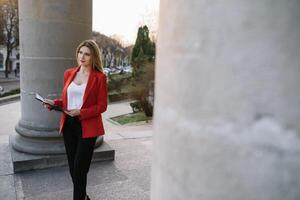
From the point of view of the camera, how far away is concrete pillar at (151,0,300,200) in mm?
824

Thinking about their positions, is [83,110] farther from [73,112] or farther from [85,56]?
[85,56]

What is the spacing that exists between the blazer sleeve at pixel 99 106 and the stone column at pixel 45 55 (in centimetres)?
201

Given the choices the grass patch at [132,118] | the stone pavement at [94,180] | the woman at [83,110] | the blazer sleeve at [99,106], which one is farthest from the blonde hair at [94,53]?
the grass patch at [132,118]

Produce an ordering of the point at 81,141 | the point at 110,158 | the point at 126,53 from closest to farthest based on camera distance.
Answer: the point at 81,141
the point at 110,158
the point at 126,53

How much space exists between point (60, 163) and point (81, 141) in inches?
78.5

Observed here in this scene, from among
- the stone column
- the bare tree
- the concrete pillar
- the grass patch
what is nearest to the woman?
the stone column

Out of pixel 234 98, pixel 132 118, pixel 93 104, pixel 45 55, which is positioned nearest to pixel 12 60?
pixel 132 118

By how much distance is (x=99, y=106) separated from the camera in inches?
134

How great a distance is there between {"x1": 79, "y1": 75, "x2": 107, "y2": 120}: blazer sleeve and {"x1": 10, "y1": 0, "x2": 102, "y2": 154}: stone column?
6.59 ft

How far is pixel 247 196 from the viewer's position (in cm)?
88

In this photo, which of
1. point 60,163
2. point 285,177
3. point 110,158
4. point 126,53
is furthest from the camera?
point 126,53

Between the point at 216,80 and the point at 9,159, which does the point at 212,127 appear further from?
the point at 9,159

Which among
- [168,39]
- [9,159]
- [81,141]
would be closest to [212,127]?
[168,39]

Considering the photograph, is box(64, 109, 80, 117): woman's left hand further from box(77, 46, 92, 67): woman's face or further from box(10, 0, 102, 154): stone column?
box(10, 0, 102, 154): stone column
